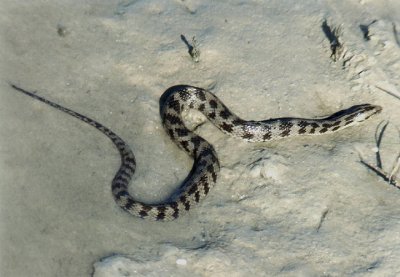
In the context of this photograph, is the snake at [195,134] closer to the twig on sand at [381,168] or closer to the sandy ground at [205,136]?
the sandy ground at [205,136]

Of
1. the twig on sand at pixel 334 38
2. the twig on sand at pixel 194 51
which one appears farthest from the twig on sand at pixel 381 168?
the twig on sand at pixel 194 51

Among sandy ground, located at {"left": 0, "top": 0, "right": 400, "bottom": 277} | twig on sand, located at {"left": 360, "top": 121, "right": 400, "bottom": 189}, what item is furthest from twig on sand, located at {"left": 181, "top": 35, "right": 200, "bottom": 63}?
twig on sand, located at {"left": 360, "top": 121, "right": 400, "bottom": 189}

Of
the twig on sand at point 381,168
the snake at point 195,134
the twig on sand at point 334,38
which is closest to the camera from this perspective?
the snake at point 195,134

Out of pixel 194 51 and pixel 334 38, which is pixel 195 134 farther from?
pixel 334 38

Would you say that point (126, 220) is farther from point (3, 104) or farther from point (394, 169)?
point (394, 169)

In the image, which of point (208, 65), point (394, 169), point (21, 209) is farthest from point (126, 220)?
point (394, 169)

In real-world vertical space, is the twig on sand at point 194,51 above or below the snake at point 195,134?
above

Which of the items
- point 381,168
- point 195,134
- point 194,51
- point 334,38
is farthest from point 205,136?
point 334,38
